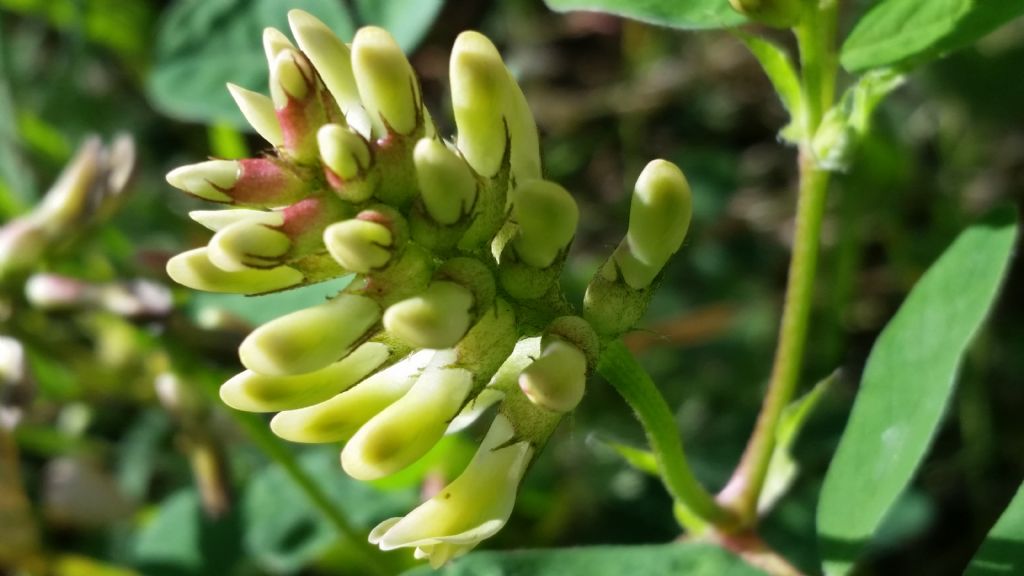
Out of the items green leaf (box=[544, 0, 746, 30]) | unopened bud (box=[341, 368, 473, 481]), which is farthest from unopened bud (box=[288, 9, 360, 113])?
green leaf (box=[544, 0, 746, 30])

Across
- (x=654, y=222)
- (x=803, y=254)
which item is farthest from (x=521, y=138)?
(x=803, y=254)

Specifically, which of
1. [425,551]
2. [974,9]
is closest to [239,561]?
[425,551]

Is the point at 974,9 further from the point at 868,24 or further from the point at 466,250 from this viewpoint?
the point at 466,250

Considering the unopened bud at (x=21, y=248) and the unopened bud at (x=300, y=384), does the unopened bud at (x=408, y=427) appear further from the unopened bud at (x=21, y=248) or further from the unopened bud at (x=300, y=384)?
the unopened bud at (x=21, y=248)

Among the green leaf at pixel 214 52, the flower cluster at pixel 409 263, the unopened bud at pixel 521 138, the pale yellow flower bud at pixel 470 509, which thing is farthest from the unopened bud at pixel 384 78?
the green leaf at pixel 214 52

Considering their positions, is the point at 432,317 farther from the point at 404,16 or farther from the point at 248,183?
the point at 404,16

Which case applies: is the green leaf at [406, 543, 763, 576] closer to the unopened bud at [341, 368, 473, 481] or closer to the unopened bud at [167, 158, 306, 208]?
the unopened bud at [341, 368, 473, 481]
